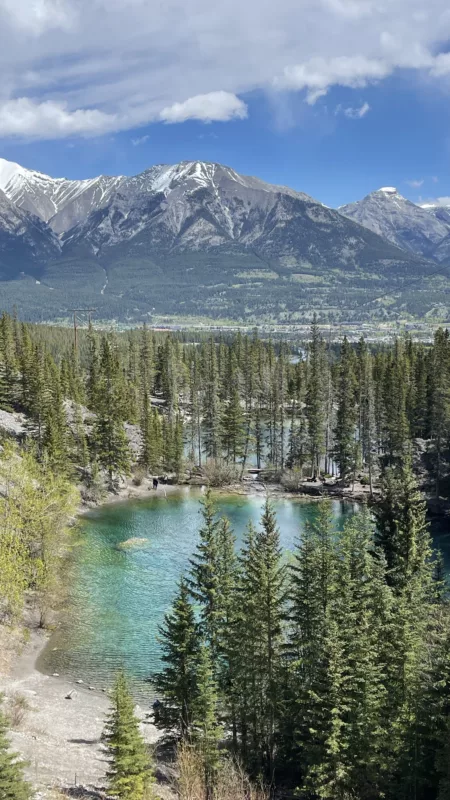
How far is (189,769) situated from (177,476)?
7442cm

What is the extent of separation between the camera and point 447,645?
27.1 m

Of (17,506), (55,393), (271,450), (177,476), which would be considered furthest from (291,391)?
(17,506)

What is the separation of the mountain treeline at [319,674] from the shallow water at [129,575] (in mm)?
11208

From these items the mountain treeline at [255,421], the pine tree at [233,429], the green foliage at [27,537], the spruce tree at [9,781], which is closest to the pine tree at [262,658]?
the spruce tree at [9,781]

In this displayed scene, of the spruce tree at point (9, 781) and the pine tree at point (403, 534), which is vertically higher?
the pine tree at point (403, 534)

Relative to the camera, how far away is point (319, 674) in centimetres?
2831

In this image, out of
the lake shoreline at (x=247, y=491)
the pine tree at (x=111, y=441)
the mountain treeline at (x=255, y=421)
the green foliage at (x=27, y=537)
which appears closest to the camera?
the green foliage at (x=27, y=537)

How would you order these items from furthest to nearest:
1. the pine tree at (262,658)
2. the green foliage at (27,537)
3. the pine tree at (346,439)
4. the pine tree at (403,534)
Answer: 1. the pine tree at (346,439)
2. the green foliage at (27,537)
3. the pine tree at (403,534)
4. the pine tree at (262,658)

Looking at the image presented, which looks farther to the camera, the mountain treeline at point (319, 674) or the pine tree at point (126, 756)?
the mountain treeline at point (319, 674)

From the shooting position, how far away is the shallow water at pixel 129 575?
151ft

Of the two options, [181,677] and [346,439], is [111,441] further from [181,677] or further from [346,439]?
[181,677]

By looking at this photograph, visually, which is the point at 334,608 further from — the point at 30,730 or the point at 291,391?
the point at 291,391

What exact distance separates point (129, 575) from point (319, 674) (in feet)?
118

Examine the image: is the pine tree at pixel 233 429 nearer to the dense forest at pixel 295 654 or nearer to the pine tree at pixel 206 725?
the dense forest at pixel 295 654
